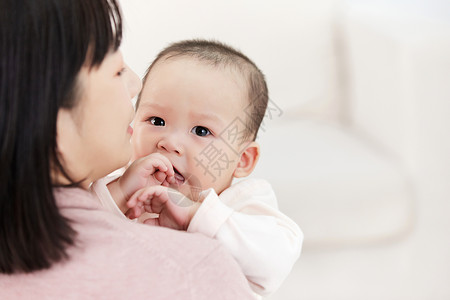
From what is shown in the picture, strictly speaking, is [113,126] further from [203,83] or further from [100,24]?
[203,83]

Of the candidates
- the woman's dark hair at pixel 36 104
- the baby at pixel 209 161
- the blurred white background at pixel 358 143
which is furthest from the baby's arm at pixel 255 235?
the blurred white background at pixel 358 143

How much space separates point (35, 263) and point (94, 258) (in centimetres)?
7

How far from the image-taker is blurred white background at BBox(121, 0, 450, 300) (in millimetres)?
1946

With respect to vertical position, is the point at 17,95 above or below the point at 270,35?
above

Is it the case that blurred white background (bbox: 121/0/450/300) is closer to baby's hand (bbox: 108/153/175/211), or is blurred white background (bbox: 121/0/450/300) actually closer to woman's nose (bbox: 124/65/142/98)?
baby's hand (bbox: 108/153/175/211)

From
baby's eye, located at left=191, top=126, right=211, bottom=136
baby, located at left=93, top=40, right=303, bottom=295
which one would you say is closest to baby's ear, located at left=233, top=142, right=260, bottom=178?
baby, located at left=93, top=40, right=303, bottom=295

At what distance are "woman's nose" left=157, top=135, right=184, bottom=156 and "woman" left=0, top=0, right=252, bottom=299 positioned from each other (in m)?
Result: 0.29

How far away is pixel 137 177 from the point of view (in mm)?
1000

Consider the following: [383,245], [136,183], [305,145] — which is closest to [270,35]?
[305,145]

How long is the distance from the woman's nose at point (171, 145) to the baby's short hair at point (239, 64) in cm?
17

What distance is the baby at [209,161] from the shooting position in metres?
0.91

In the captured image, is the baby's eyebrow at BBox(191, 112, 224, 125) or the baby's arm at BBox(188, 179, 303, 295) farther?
the baby's eyebrow at BBox(191, 112, 224, 125)

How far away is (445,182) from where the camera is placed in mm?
2045

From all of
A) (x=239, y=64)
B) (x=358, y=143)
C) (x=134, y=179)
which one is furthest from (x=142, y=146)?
(x=358, y=143)
